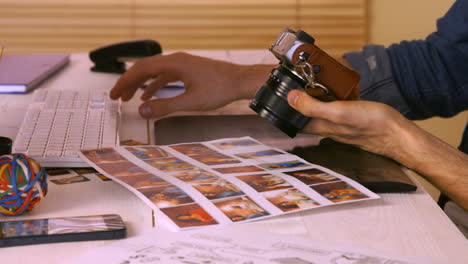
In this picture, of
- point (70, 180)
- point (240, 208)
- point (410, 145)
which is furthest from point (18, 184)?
point (410, 145)

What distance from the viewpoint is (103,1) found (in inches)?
110

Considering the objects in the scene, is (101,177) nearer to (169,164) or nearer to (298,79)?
(169,164)

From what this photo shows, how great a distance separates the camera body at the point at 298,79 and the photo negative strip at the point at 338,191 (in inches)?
4.1

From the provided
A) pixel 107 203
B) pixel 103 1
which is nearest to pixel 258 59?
pixel 107 203

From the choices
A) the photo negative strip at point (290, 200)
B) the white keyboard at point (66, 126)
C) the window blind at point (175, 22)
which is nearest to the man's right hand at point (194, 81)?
the white keyboard at point (66, 126)

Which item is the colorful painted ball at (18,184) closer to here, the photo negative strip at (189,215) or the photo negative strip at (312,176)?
the photo negative strip at (189,215)

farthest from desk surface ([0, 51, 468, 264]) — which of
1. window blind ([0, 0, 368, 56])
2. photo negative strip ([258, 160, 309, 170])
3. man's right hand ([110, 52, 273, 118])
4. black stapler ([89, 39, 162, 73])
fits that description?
window blind ([0, 0, 368, 56])

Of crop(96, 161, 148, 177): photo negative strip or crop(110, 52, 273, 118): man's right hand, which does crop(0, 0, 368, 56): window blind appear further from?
crop(96, 161, 148, 177): photo negative strip

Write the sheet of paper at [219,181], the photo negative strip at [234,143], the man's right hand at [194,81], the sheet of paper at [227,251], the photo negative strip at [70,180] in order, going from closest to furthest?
the sheet of paper at [227,251] → the sheet of paper at [219,181] → the photo negative strip at [70,180] → the photo negative strip at [234,143] → the man's right hand at [194,81]

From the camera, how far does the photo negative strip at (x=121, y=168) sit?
0.76 m

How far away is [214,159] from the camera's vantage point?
83 centimetres

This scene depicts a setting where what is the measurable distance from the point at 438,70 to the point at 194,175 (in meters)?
0.69

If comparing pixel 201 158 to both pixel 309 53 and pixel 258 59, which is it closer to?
pixel 309 53

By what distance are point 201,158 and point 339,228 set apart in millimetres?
251
